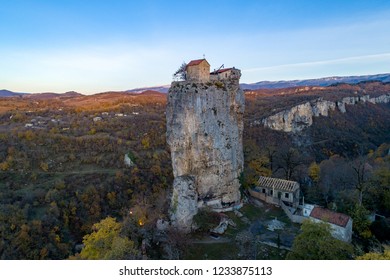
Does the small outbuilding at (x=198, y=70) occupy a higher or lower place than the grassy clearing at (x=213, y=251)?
higher

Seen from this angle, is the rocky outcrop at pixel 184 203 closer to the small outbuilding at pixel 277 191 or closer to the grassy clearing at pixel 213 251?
the grassy clearing at pixel 213 251

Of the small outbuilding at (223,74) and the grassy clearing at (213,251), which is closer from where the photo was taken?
the grassy clearing at (213,251)

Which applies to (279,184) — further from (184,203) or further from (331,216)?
(184,203)

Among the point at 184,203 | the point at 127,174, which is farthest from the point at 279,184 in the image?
the point at 127,174

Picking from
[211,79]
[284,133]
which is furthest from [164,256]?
[284,133]

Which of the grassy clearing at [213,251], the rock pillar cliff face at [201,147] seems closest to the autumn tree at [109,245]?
the grassy clearing at [213,251]

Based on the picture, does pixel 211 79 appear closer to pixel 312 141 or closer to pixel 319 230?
pixel 319 230

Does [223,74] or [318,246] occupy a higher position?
Answer: [223,74]
